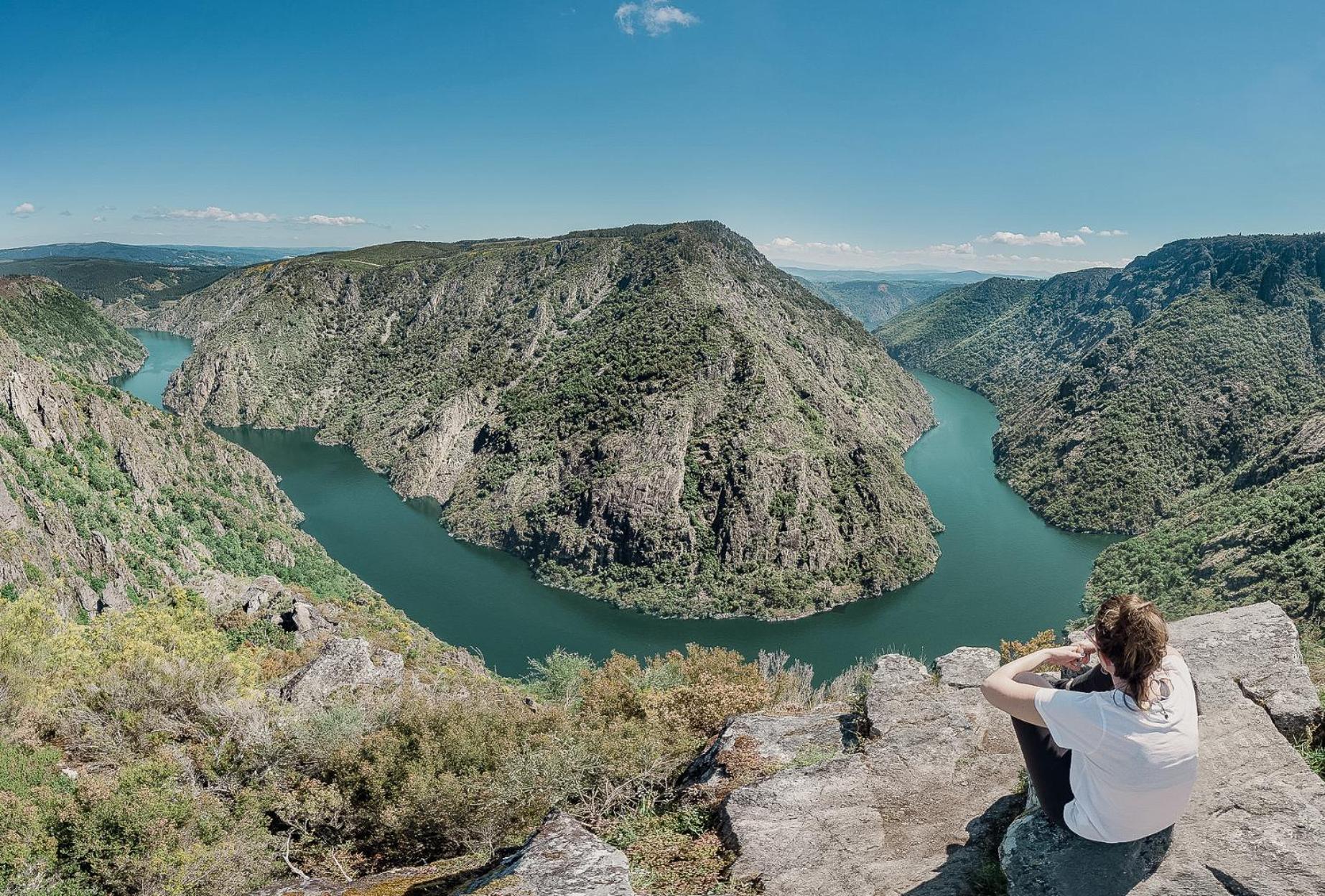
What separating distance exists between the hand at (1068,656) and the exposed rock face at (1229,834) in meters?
1.42

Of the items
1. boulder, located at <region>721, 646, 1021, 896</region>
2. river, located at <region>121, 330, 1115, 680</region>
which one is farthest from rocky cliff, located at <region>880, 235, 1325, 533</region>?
boulder, located at <region>721, 646, 1021, 896</region>

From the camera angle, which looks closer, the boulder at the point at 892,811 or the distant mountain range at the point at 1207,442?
the boulder at the point at 892,811

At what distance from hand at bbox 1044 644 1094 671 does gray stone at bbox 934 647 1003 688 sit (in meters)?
7.27

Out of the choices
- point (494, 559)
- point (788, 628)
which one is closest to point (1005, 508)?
point (788, 628)

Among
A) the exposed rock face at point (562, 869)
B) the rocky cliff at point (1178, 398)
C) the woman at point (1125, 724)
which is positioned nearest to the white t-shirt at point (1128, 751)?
the woman at point (1125, 724)

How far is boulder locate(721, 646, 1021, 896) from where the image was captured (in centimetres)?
770

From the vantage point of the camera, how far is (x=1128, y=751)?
16.1 ft

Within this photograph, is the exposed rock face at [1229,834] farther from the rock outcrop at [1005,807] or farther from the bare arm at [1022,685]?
the bare arm at [1022,685]

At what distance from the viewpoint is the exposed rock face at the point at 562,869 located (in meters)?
7.13

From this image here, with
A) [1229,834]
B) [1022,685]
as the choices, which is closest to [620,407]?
[1022,685]

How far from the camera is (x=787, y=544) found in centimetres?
9719

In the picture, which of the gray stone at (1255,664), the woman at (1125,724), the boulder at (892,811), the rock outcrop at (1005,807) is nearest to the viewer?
the woman at (1125,724)

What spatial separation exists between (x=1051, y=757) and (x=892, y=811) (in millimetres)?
4070

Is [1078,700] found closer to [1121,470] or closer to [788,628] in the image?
[788,628]
